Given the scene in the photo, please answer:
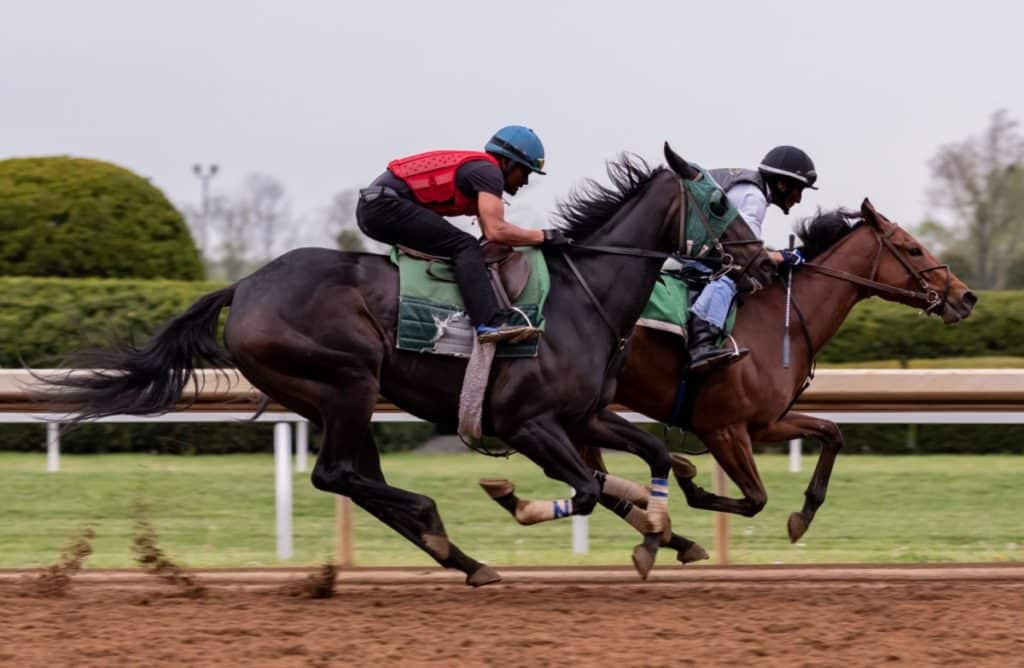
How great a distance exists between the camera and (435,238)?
6.08m

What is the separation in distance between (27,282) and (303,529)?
4.43m

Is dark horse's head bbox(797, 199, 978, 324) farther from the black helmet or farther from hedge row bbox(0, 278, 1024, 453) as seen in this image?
hedge row bbox(0, 278, 1024, 453)

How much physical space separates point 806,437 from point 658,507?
1063mm

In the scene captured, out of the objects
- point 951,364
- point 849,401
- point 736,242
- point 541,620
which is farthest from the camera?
point 951,364

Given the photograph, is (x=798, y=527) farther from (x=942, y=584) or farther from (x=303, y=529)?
(x=303, y=529)

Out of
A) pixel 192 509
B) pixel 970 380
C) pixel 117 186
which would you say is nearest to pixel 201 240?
pixel 117 186

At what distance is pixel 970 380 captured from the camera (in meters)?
7.62

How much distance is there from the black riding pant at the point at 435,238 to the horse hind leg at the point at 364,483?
53 cm

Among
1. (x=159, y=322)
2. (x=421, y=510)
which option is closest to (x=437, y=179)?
(x=421, y=510)

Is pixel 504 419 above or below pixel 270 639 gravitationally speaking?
above

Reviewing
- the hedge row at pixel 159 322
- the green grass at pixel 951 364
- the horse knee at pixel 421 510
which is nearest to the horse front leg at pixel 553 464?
the horse knee at pixel 421 510

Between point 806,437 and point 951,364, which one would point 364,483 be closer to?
point 806,437

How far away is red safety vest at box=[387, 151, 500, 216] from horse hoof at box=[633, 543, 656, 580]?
1.55 metres

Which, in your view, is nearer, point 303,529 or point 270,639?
point 270,639
